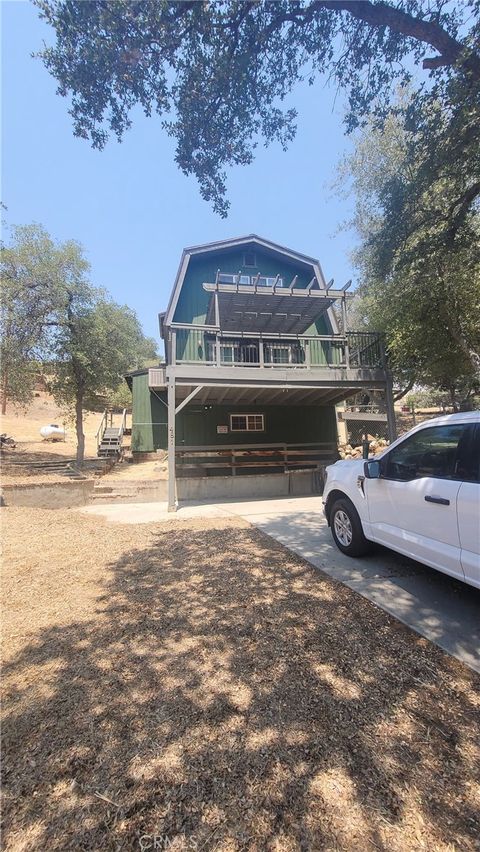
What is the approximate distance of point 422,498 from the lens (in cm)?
319

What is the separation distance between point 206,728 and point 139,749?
0.35 meters

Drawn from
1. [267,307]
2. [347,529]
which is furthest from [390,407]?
[347,529]

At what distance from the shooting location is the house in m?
9.99

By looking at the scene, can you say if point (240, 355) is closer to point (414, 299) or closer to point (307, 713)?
point (414, 299)

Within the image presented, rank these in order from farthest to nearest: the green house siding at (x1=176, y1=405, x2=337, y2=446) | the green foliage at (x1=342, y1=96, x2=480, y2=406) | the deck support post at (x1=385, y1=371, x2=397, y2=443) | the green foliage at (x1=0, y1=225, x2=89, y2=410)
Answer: the green house siding at (x1=176, y1=405, x2=337, y2=446) < the green foliage at (x1=0, y1=225, x2=89, y2=410) < the deck support post at (x1=385, y1=371, x2=397, y2=443) < the green foliage at (x1=342, y1=96, x2=480, y2=406)

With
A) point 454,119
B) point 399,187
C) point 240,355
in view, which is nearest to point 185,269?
point 240,355

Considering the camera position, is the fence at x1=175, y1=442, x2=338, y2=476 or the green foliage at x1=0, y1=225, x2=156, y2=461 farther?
the green foliage at x1=0, y1=225, x2=156, y2=461

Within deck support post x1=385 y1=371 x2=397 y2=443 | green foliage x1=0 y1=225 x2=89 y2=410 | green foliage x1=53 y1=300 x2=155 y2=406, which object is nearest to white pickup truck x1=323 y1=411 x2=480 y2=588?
deck support post x1=385 y1=371 x2=397 y2=443

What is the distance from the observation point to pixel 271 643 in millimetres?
2707

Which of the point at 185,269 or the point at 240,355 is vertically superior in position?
the point at 185,269

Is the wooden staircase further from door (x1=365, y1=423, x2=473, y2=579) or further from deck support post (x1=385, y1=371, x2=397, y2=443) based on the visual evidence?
door (x1=365, y1=423, x2=473, y2=579)

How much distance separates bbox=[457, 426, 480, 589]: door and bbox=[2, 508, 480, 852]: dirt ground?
68 centimetres

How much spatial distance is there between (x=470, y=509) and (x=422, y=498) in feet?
1.77

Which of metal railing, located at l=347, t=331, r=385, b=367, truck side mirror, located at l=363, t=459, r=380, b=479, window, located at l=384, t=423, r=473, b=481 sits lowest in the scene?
truck side mirror, located at l=363, t=459, r=380, b=479
